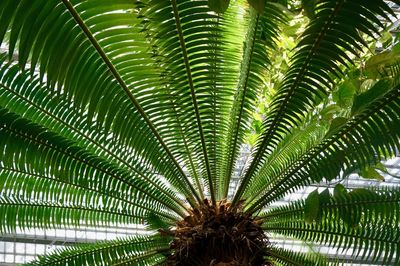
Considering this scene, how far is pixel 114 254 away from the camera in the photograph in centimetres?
534

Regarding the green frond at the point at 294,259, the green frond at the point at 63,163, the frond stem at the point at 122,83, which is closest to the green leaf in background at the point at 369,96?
the frond stem at the point at 122,83

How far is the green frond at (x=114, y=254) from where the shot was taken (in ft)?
17.0

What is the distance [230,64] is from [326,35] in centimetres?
130

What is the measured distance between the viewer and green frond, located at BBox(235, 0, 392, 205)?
268cm

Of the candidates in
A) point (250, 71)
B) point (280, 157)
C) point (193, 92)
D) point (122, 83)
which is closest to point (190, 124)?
point (193, 92)

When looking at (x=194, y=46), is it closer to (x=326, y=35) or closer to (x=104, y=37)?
(x=104, y=37)

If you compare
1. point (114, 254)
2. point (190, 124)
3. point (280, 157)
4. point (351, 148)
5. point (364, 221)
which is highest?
point (190, 124)

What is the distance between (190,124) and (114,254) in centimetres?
179

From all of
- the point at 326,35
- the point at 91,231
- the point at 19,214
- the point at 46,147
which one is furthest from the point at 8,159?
the point at 91,231

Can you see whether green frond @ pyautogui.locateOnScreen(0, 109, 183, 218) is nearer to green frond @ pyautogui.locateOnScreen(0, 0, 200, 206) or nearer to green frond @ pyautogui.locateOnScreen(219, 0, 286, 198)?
green frond @ pyautogui.locateOnScreen(0, 0, 200, 206)

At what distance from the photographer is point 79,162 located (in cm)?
452

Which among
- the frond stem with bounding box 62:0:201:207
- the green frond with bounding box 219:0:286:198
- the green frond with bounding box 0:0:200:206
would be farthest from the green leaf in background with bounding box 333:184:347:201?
the green frond with bounding box 0:0:200:206

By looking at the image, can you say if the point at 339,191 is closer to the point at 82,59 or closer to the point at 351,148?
the point at 351,148

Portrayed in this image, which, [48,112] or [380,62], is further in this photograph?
[48,112]
